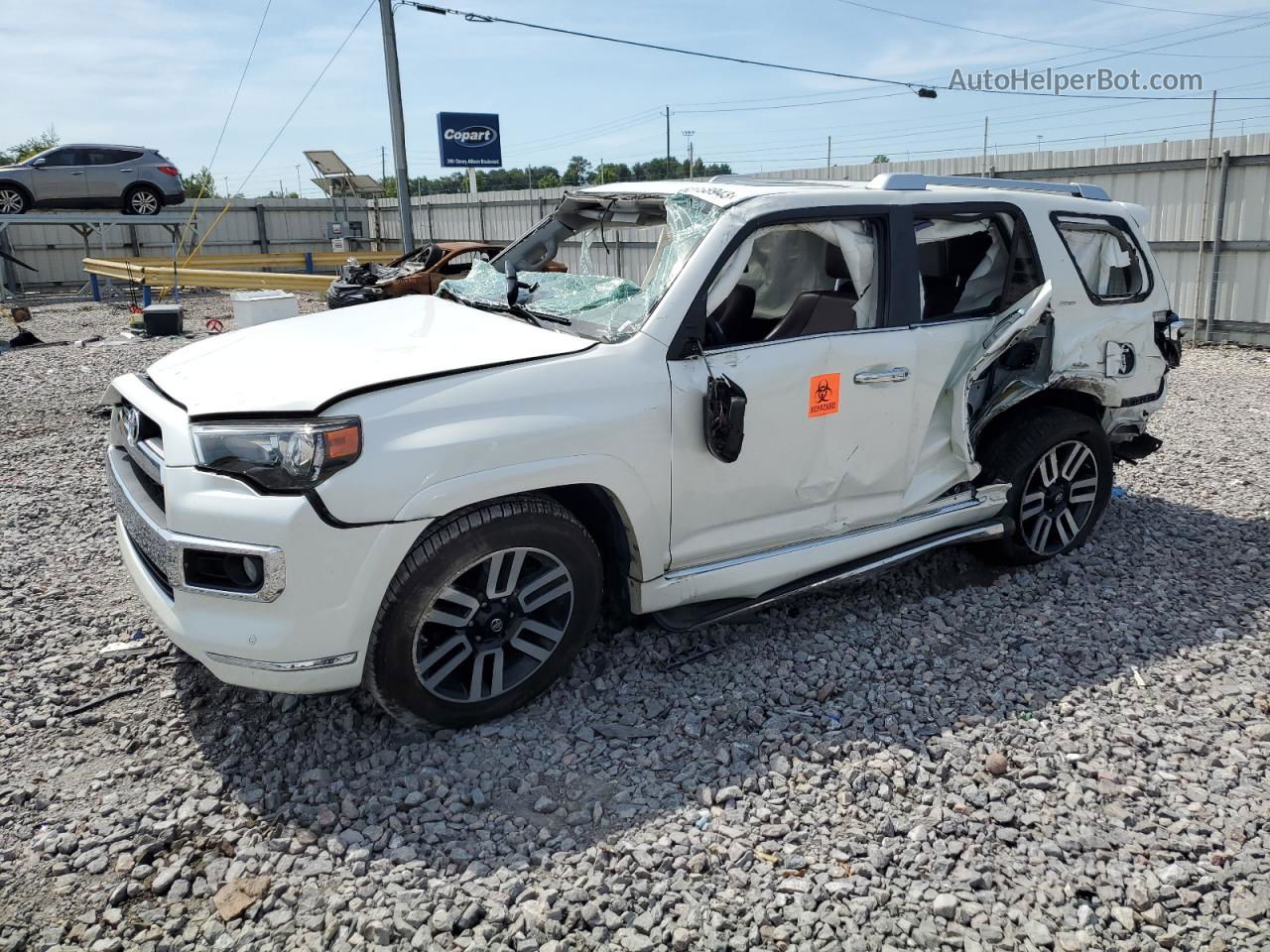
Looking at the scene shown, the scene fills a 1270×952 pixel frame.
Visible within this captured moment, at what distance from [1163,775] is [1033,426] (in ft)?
6.34

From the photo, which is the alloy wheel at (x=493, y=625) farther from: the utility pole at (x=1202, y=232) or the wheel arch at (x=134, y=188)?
the wheel arch at (x=134, y=188)

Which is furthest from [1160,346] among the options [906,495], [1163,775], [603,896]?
[603,896]

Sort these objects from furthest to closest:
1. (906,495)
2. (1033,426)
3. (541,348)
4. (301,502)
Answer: (1033,426) < (906,495) < (541,348) < (301,502)

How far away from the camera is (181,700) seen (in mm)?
3607

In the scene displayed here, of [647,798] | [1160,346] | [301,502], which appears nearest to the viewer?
[301,502]

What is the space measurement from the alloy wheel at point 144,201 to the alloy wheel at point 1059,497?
22527 mm

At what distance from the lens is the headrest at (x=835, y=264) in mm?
4121

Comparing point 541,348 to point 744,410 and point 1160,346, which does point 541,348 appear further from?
point 1160,346

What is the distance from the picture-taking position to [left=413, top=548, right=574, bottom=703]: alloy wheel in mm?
3180

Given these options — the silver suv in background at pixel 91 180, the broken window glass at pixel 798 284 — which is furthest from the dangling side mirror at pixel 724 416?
the silver suv in background at pixel 91 180

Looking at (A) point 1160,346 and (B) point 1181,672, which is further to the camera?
(A) point 1160,346

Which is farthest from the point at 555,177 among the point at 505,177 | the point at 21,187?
the point at 21,187

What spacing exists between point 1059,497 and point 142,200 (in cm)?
2270

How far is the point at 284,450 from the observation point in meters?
2.88
